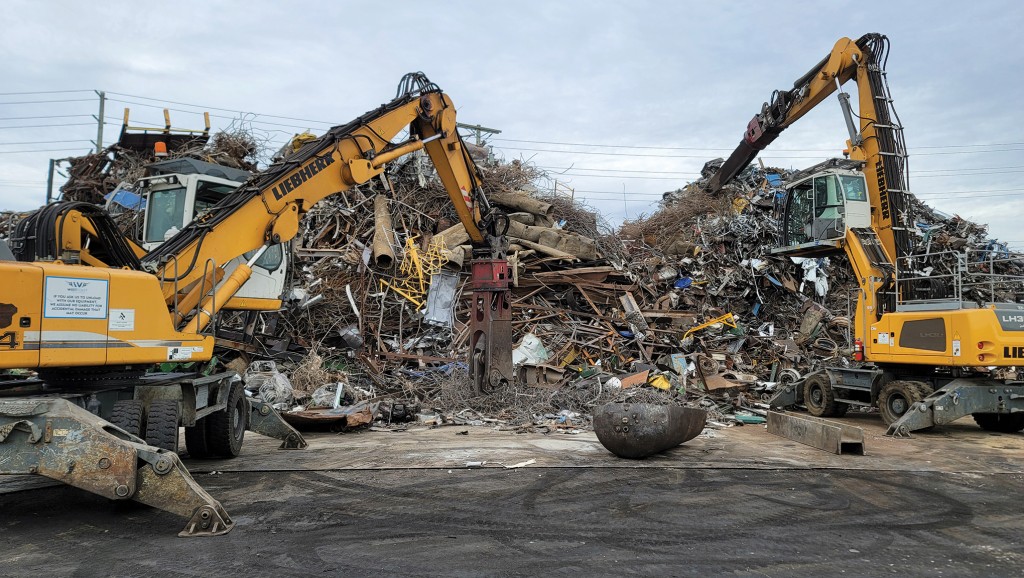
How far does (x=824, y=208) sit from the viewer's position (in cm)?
1244

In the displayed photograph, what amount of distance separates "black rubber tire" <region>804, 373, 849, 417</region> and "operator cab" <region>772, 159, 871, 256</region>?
2346 mm

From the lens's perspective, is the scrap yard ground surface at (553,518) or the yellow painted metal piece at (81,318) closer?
the scrap yard ground surface at (553,518)

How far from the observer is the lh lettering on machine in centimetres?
795

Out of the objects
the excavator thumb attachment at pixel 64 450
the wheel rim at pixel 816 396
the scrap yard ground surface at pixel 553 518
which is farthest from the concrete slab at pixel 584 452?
the excavator thumb attachment at pixel 64 450

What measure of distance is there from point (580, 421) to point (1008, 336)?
20.2 feet

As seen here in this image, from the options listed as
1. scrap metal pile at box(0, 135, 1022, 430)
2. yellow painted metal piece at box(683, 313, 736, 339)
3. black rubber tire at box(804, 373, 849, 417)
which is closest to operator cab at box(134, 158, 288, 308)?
scrap metal pile at box(0, 135, 1022, 430)

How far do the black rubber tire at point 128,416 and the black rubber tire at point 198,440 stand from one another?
6.03 ft

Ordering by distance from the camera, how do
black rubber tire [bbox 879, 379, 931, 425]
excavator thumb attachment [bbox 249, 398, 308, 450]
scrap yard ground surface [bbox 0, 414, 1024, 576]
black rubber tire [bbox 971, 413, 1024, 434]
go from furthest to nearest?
black rubber tire [bbox 971, 413, 1024, 434] < black rubber tire [bbox 879, 379, 931, 425] < excavator thumb attachment [bbox 249, 398, 308, 450] < scrap yard ground surface [bbox 0, 414, 1024, 576]

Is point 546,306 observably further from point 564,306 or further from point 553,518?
point 553,518

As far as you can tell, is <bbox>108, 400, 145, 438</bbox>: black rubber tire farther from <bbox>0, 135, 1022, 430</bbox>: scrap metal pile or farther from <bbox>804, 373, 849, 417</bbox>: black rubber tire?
<bbox>804, 373, 849, 417</bbox>: black rubber tire

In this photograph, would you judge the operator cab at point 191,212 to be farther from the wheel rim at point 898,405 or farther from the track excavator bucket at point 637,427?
the wheel rim at point 898,405

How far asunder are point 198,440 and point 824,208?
10533mm

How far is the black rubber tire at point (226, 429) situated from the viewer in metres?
8.01

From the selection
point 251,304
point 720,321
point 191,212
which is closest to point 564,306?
point 720,321
